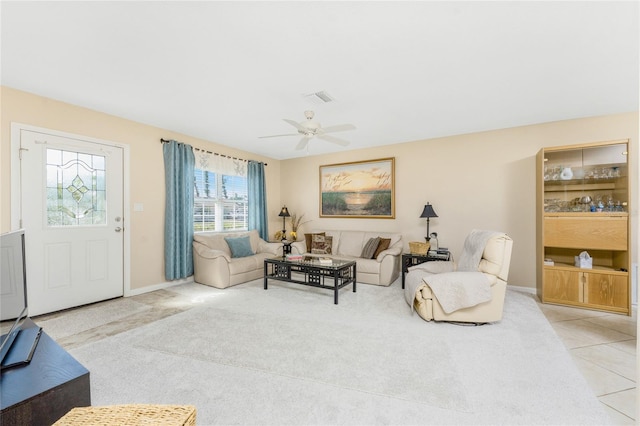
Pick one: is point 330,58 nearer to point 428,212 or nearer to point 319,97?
point 319,97

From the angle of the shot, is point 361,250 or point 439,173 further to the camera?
point 361,250

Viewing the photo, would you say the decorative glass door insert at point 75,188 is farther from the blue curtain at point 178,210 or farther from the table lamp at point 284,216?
the table lamp at point 284,216

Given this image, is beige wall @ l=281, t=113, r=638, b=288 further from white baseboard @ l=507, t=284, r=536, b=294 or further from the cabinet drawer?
the cabinet drawer

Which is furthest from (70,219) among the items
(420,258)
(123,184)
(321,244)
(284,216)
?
(420,258)

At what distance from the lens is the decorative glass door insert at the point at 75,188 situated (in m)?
3.26

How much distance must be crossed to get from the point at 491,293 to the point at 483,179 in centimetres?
220

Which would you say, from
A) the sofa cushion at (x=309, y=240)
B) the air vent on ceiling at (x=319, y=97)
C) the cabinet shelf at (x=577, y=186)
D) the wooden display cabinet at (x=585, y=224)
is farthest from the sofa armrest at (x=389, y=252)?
the air vent on ceiling at (x=319, y=97)

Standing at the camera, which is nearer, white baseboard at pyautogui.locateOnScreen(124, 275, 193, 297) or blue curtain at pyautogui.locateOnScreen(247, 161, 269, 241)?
white baseboard at pyautogui.locateOnScreen(124, 275, 193, 297)

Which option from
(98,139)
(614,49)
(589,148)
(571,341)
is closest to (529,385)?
(571,341)

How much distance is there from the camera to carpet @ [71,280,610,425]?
1660mm

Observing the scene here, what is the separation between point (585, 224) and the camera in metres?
3.45

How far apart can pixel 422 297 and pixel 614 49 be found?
2.66m

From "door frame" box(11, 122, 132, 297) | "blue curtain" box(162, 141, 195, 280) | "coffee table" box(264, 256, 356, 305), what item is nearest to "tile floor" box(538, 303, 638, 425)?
"coffee table" box(264, 256, 356, 305)

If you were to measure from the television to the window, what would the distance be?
10.5 feet
